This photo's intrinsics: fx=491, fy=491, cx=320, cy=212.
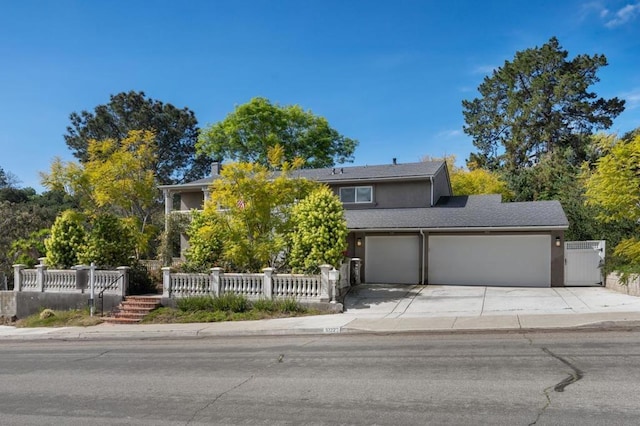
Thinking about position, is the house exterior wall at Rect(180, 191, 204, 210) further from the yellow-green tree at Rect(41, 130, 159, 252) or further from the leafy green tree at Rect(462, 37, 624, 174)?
the leafy green tree at Rect(462, 37, 624, 174)

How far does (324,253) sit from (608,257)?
11.1 metres

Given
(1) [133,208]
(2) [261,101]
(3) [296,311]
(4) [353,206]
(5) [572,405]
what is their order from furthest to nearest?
(2) [261,101], (4) [353,206], (1) [133,208], (3) [296,311], (5) [572,405]

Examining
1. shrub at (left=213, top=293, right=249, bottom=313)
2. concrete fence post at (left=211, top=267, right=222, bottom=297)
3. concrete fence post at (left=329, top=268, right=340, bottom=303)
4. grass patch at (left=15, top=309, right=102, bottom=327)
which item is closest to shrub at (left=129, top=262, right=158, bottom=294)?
grass patch at (left=15, top=309, right=102, bottom=327)

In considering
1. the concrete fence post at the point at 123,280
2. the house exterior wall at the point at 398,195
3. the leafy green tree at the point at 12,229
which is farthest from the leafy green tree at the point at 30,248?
the house exterior wall at the point at 398,195

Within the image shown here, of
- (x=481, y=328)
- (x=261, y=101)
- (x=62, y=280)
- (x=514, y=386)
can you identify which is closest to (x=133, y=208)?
(x=62, y=280)

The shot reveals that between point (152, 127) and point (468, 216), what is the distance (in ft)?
140

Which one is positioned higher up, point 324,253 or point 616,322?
point 324,253

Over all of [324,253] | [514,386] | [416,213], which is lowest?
[514,386]

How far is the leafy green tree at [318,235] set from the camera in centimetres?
1711

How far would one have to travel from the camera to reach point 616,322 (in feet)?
38.1

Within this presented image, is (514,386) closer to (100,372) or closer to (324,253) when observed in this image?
(100,372)

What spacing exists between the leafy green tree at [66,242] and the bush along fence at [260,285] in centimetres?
521

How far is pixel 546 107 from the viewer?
1837 inches

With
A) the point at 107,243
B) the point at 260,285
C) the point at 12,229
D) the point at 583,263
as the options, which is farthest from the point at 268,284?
the point at 12,229
